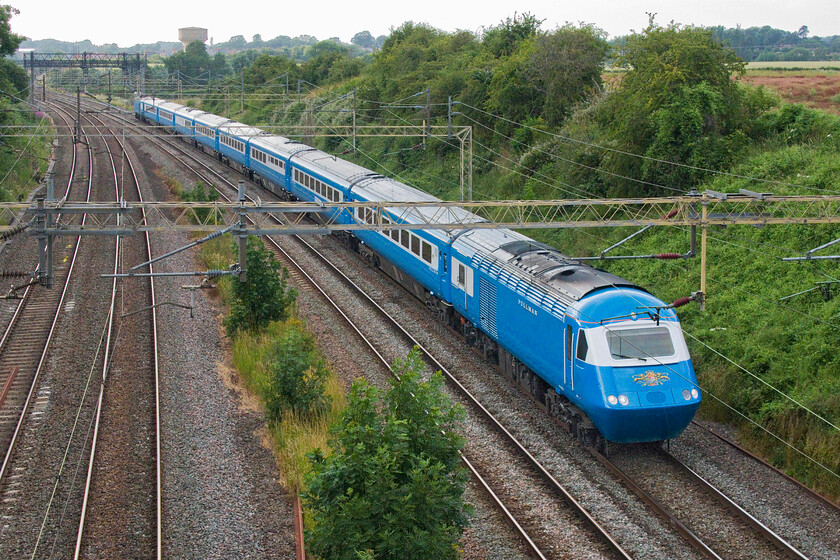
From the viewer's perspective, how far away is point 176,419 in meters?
18.0

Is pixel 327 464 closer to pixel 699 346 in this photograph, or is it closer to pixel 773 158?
pixel 699 346

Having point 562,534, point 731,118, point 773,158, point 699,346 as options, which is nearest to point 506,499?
point 562,534

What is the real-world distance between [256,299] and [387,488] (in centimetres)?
1360

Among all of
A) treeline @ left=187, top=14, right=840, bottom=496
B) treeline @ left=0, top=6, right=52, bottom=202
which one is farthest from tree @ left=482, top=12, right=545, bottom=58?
treeline @ left=0, top=6, right=52, bottom=202

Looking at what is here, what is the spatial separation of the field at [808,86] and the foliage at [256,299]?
22.0 meters

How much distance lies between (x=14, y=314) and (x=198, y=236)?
10.7m

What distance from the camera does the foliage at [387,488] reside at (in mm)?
10688

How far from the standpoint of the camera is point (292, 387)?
1792 cm

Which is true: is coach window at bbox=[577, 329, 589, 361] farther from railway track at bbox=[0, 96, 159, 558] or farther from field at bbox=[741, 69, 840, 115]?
field at bbox=[741, 69, 840, 115]

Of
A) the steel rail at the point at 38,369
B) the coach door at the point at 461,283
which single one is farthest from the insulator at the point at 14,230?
the coach door at the point at 461,283

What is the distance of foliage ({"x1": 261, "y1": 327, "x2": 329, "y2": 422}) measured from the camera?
17844 millimetres

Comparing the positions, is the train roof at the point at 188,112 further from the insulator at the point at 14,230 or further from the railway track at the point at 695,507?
the railway track at the point at 695,507

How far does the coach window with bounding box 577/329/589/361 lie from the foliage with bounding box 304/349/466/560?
4562 mm

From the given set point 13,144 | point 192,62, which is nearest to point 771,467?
point 13,144
